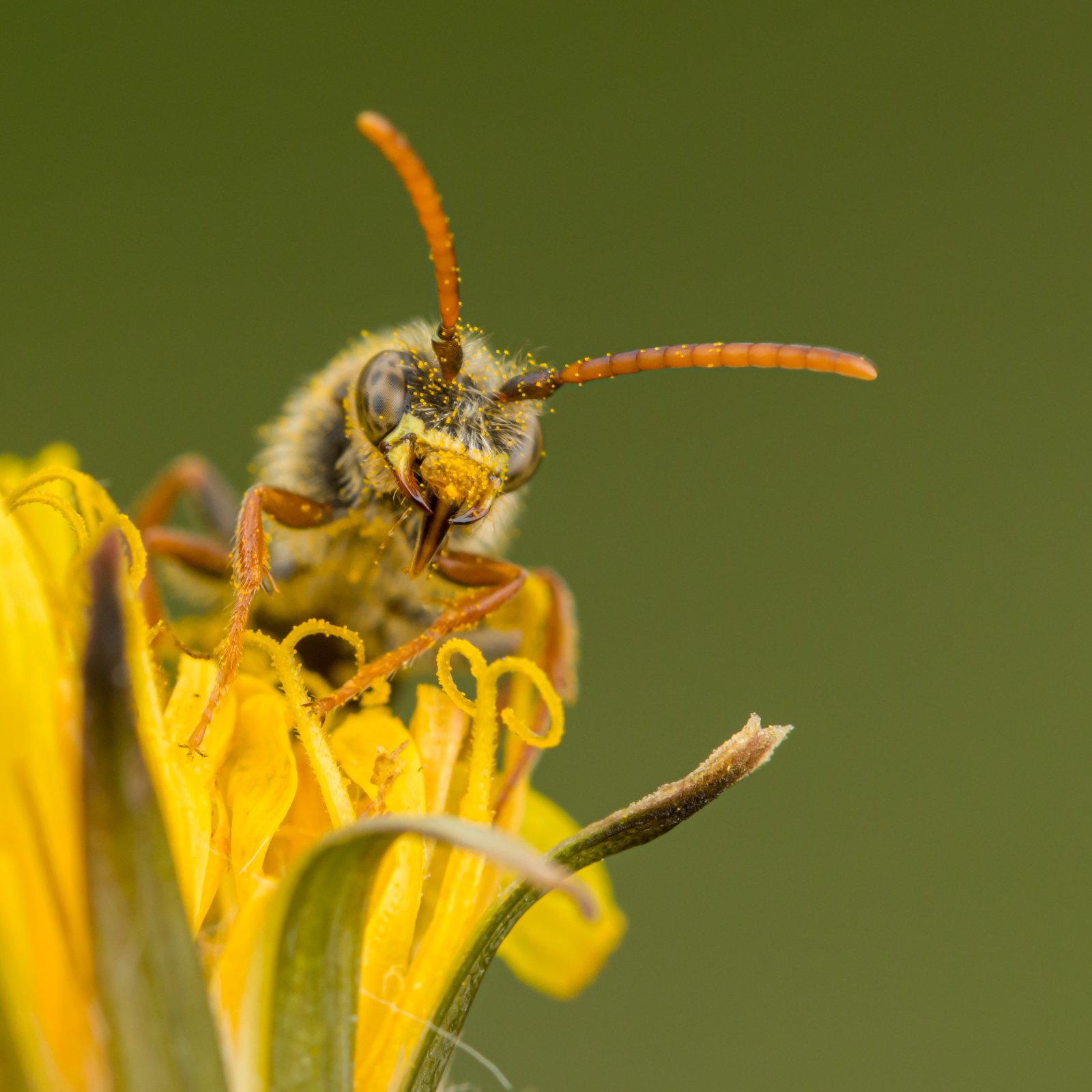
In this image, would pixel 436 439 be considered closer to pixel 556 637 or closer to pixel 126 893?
pixel 556 637

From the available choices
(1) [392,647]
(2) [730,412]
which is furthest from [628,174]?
(1) [392,647]

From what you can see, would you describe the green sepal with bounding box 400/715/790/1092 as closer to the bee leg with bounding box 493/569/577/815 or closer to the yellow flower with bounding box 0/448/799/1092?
the yellow flower with bounding box 0/448/799/1092

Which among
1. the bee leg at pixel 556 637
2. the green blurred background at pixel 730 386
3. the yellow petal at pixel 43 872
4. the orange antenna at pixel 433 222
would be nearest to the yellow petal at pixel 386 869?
the yellow petal at pixel 43 872

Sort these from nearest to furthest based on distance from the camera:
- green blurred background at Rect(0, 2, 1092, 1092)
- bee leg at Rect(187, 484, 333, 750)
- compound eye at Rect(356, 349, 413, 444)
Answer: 1. bee leg at Rect(187, 484, 333, 750)
2. compound eye at Rect(356, 349, 413, 444)
3. green blurred background at Rect(0, 2, 1092, 1092)

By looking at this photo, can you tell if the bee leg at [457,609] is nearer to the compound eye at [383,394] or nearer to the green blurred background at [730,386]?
the compound eye at [383,394]

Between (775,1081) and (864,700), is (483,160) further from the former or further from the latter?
(775,1081)

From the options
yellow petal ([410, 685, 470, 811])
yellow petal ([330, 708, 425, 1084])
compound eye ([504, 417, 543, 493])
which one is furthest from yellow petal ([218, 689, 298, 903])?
compound eye ([504, 417, 543, 493])
